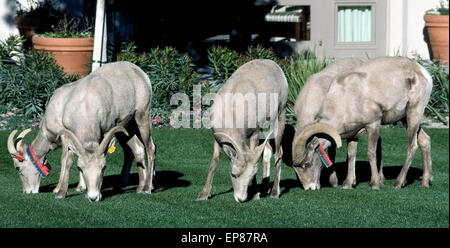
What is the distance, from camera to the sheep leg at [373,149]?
486 inches

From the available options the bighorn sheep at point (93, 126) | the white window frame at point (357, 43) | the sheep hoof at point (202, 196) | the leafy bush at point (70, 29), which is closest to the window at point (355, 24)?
the white window frame at point (357, 43)

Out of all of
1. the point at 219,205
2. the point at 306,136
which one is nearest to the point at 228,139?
the point at 219,205

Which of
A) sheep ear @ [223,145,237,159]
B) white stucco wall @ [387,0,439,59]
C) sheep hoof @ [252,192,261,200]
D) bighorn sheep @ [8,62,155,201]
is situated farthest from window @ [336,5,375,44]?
sheep ear @ [223,145,237,159]

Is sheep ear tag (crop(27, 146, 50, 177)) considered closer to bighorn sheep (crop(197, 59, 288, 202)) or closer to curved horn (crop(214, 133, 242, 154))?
bighorn sheep (crop(197, 59, 288, 202))

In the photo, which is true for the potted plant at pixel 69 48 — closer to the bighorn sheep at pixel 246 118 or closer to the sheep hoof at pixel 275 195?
the bighorn sheep at pixel 246 118

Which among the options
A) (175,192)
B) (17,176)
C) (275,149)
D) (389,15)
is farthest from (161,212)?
(389,15)

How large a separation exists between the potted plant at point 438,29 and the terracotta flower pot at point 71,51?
26.0 feet

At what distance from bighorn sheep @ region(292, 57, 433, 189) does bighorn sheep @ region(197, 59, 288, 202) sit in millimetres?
481

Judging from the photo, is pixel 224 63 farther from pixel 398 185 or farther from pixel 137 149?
pixel 398 185

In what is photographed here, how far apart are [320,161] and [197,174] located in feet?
7.91

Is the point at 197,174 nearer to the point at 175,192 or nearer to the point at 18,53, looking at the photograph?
the point at 175,192

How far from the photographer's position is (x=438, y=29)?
20.7 m

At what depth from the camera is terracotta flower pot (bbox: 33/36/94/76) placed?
18.6 m

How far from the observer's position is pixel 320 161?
40.6 ft
